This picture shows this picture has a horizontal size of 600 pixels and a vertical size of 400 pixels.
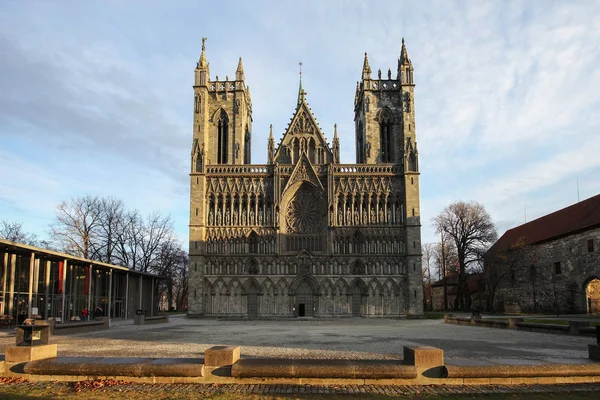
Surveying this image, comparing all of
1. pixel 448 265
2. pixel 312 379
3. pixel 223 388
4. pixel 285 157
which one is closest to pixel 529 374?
pixel 312 379

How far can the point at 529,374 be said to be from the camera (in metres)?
10.9

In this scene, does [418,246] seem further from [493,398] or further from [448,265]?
[493,398]

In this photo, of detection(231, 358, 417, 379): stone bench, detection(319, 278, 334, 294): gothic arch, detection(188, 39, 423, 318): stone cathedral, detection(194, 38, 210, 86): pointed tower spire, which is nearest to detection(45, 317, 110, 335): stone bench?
detection(231, 358, 417, 379): stone bench

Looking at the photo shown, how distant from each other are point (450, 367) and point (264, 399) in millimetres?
4185

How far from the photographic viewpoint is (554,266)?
173 ft

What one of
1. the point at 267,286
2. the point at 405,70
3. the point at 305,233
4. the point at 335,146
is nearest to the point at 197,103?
the point at 335,146

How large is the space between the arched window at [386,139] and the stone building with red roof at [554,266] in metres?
16.7

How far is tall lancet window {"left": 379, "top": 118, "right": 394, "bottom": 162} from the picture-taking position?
200 ft

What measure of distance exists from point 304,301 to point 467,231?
78.7 ft

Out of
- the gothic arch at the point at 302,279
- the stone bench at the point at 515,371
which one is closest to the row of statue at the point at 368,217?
the gothic arch at the point at 302,279

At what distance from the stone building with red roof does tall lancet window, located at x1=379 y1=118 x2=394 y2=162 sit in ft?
54.7

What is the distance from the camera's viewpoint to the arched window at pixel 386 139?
60938 mm

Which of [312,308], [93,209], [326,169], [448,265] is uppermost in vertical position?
[326,169]

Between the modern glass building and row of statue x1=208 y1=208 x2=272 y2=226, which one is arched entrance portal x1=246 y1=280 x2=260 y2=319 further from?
the modern glass building
